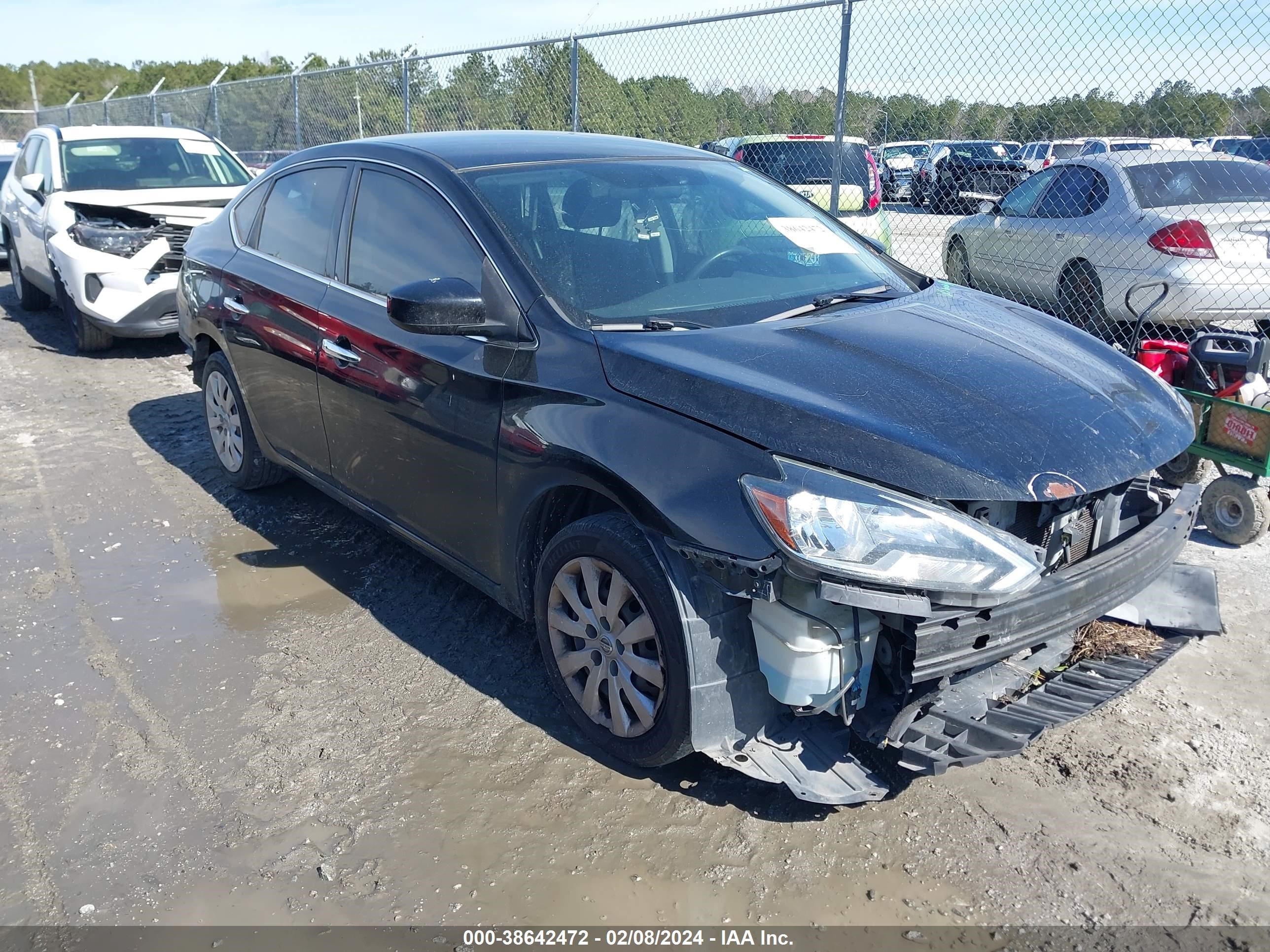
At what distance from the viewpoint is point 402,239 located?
3807mm

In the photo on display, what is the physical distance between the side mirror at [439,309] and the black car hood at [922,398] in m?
0.43

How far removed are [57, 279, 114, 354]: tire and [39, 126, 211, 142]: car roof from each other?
1653mm

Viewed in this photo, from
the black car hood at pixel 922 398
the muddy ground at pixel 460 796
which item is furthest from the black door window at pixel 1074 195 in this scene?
the black car hood at pixel 922 398

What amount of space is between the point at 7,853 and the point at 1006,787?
285 cm

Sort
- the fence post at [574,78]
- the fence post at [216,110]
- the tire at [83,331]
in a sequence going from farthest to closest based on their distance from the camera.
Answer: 1. the fence post at [216,110]
2. the fence post at [574,78]
3. the tire at [83,331]

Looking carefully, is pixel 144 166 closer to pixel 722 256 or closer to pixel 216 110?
pixel 722 256

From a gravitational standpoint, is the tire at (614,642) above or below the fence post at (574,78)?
below

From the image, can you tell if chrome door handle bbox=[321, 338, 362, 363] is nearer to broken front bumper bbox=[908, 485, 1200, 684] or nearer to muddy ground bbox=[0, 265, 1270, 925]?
muddy ground bbox=[0, 265, 1270, 925]

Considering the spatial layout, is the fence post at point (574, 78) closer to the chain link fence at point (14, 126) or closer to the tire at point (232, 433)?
the tire at point (232, 433)

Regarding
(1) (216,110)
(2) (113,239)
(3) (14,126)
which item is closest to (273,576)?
(2) (113,239)

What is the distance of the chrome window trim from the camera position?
3354 mm

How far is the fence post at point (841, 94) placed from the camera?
23.3ft

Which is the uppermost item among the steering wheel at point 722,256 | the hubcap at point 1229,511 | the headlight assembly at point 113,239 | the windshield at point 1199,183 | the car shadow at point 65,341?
the windshield at point 1199,183

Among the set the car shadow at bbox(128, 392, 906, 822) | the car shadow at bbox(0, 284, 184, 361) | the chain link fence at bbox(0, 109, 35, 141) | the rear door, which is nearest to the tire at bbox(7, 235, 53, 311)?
the car shadow at bbox(0, 284, 184, 361)
